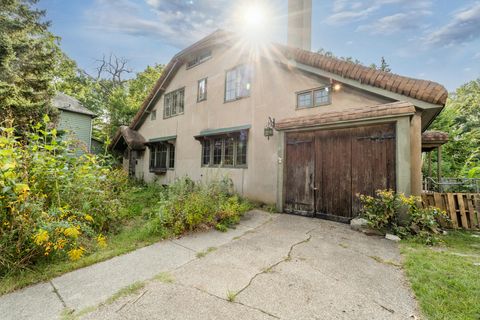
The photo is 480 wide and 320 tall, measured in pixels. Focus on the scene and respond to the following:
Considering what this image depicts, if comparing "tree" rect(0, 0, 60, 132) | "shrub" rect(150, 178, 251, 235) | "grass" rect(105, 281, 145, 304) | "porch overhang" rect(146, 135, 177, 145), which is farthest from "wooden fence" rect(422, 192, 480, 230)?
"tree" rect(0, 0, 60, 132)

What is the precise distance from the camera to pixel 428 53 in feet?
48.6

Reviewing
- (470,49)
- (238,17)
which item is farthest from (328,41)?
(470,49)

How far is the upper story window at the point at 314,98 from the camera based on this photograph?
6359 millimetres

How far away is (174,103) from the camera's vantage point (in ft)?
40.0

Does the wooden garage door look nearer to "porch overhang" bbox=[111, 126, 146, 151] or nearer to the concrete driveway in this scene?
the concrete driveway

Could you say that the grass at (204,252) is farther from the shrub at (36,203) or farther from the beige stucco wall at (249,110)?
the beige stucco wall at (249,110)

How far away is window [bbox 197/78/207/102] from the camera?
1032cm

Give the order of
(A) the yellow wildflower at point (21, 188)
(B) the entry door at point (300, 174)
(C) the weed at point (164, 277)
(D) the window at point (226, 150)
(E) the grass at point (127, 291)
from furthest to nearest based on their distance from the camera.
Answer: (D) the window at point (226, 150) → (B) the entry door at point (300, 174) → (C) the weed at point (164, 277) → (A) the yellow wildflower at point (21, 188) → (E) the grass at point (127, 291)

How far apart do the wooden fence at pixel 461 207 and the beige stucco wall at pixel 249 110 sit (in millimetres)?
2996

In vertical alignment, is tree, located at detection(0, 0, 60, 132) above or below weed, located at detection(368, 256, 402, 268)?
above

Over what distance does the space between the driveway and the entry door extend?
183 cm

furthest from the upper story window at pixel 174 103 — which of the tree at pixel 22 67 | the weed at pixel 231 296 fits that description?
the weed at pixel 231 296

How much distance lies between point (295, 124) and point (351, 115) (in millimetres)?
1526

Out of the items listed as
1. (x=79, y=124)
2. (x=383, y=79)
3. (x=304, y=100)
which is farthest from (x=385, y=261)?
(x=79, y=124)
